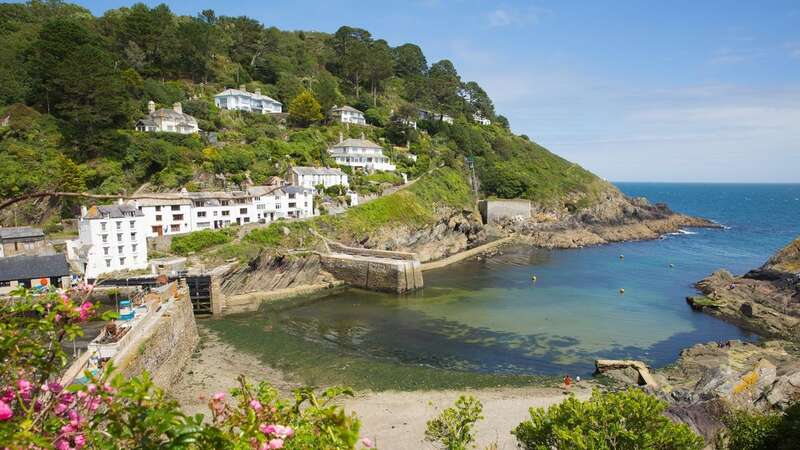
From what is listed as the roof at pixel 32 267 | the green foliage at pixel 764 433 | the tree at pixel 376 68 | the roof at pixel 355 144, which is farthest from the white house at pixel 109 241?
the tree at pixel 376 68

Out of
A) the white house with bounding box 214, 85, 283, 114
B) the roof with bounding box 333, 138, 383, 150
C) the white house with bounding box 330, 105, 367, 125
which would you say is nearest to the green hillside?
the white house with bounding box 330, 105, 367, 125

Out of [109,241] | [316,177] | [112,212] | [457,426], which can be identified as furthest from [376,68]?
[457,426]

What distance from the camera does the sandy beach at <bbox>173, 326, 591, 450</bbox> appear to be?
56.6ft

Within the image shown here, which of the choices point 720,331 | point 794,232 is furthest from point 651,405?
point 794,232

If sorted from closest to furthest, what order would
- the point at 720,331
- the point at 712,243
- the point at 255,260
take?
the point at 720,331 → the point at 255,260 → the point at 712,243

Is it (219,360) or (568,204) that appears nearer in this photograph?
(219,360)

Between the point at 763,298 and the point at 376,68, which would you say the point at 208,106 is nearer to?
the point at 376,68

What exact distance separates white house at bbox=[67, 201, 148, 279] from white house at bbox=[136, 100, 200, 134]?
21.2 metres

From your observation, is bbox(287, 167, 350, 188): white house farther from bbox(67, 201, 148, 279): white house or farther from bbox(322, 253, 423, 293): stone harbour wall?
bbox(67, 201, 148, 279): white house

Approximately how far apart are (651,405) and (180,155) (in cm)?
4977

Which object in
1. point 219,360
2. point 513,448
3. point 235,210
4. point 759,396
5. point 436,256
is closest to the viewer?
point 513,448

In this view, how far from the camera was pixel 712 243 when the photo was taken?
64.0 m

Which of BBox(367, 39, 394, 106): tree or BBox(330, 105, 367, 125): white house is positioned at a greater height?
BBox(367, 39, 394, 106): tree

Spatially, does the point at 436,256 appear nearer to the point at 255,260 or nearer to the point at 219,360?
the point at 255,260
